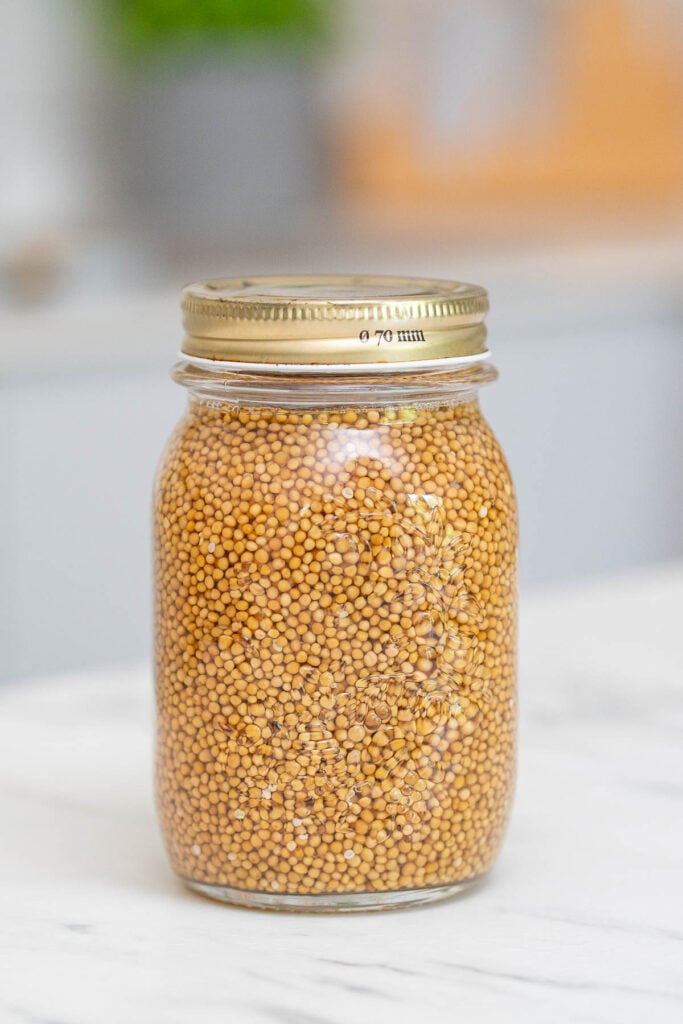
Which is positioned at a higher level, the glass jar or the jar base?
the glass jar

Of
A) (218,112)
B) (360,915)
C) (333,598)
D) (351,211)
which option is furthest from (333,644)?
(351,211)

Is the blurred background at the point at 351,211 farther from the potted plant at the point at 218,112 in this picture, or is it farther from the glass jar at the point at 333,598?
the glass jar at the point at 333,598

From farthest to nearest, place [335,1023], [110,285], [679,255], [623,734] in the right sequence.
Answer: [679,255], [110,285], [623,734], [335,1023]

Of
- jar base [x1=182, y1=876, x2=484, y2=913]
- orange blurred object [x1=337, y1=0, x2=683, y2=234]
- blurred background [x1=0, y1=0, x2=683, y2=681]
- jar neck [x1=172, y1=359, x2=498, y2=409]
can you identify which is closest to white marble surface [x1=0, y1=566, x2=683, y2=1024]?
jar base [x1=182, y1=876, x2=484, y2=913]

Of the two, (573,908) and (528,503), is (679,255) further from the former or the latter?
(573,908)

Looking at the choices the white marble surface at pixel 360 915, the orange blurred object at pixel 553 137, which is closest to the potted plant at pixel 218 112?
the orange blurred object at pixel 553 137

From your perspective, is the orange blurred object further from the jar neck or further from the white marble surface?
the jar neck

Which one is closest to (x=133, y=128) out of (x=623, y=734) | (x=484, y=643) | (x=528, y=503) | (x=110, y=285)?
(x=110, y=285)

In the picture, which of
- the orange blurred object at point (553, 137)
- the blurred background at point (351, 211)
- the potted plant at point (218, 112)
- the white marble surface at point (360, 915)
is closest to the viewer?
the white marble surface at point (360, 915)
